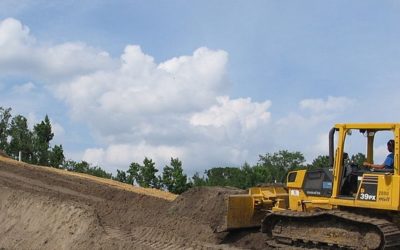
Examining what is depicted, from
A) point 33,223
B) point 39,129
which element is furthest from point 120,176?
point 33,223

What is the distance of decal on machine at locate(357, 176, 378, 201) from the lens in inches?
434

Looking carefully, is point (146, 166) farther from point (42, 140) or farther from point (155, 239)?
point (155, 239)

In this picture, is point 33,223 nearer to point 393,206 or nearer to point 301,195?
point 301,195

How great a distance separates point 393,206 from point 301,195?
9.14ft

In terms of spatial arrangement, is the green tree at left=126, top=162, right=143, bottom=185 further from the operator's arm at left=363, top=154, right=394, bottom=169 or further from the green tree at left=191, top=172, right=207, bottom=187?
the operator's arm at left=363, top=154, right=394, bottom=169

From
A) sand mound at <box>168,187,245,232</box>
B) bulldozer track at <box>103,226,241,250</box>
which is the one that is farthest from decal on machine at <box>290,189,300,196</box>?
sand mound at <box>168,187,245,232</box>

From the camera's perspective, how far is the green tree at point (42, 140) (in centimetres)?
5403

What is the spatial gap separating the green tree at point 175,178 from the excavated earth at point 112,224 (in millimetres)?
21616

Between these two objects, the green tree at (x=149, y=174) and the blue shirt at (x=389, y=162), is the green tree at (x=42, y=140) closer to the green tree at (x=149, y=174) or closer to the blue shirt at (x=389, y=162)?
the green tree at (x=149, y=174)

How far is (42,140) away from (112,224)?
43618 mm

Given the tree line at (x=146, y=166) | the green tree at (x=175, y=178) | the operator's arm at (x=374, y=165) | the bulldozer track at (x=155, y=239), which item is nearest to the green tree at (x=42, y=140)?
the tree line at (x=146, y=166)

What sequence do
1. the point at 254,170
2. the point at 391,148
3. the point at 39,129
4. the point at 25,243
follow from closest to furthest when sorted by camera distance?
1. the point at 391,148
2. the point at 25,243
3. the point at 254,170
4. the point at 39,129

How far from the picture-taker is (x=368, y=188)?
1117 cm

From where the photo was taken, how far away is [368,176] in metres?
11.2
